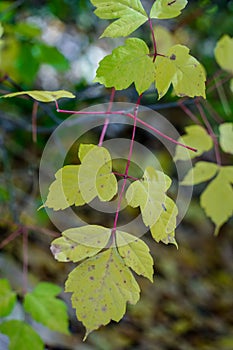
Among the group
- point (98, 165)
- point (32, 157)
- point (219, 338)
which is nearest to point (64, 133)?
point (32, 157)

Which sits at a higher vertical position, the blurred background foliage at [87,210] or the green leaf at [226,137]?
the green leaf at [226,137]

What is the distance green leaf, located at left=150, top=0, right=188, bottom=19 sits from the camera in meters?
0.56

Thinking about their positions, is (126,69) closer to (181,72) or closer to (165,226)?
(181,72)

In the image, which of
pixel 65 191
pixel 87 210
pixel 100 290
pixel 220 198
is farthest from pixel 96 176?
pixel 87 210

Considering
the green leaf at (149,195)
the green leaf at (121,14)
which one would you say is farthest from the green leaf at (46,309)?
the green leaf at (121,14)

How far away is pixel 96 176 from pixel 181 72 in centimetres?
18

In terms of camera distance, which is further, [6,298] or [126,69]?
[6,298]

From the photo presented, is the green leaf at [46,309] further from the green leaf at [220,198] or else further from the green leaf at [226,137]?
the green leaf at [226,137]

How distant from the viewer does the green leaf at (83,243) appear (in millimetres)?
550

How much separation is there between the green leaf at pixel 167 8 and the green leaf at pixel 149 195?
0.21 m

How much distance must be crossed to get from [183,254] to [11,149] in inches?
37.5

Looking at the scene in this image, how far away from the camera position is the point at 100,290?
1.82 feet

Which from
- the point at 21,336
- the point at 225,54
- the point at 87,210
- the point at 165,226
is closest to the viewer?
the point at 165,226

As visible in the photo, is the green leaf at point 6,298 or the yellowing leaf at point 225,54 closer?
the green leaf at point 6,298
